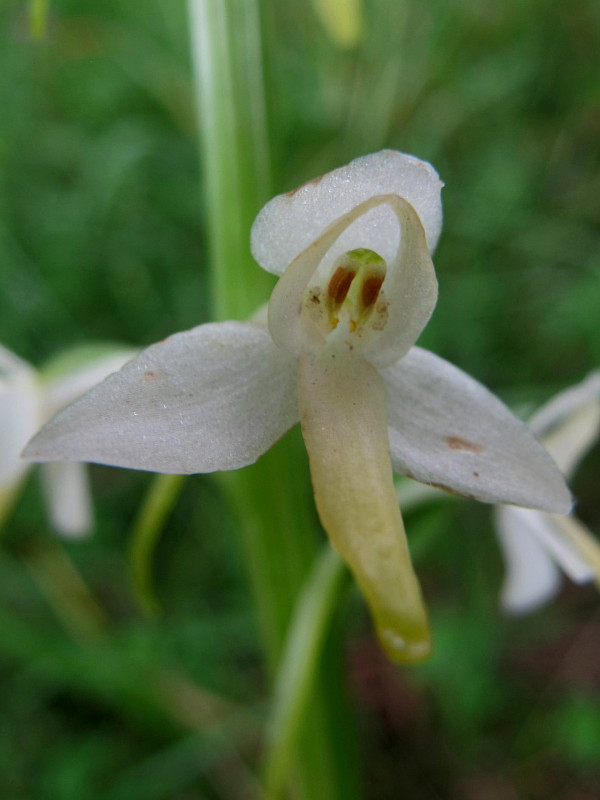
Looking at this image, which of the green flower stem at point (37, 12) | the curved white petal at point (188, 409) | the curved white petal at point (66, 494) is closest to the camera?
the curved white petal at point (188, 409)

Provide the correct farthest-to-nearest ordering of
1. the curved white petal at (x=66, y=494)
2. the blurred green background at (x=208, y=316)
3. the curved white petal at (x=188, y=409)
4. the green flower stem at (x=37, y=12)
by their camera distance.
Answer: the blurred green background at (x=208, y=316), the curved white petal at (x=66, y=494), the green flower stem at (x=37, y=12), the curved white petal at (x=188, y=409)

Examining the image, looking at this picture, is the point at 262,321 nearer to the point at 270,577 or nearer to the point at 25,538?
the point at 270,577

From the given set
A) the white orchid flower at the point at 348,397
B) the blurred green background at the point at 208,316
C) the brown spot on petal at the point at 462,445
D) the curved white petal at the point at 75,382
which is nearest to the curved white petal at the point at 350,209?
the white orchid flower at the point at 348,397

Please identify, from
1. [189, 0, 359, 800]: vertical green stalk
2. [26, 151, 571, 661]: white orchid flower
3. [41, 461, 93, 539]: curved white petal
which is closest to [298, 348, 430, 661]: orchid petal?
[26, 151, 571, 661]: white orchid flower

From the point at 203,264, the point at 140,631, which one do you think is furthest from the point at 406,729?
the point at 203,264

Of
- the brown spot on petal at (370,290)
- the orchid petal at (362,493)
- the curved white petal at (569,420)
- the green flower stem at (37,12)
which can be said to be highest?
the green flower stem at (37,12)

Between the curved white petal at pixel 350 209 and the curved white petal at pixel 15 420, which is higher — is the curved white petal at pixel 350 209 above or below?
above

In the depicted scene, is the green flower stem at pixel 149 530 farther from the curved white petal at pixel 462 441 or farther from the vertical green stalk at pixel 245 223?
the curved white petal at pixel 462 441
